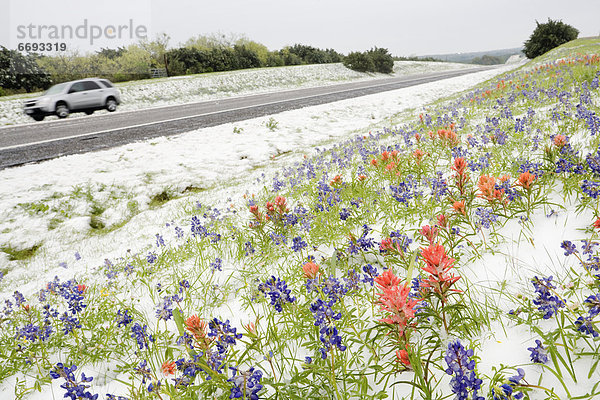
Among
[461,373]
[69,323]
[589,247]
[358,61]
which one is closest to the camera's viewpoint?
[461,373]

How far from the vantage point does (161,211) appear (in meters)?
6.42

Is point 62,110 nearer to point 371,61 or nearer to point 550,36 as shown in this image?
point 371,61

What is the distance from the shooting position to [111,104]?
21.0 m

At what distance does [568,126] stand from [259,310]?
5584mm

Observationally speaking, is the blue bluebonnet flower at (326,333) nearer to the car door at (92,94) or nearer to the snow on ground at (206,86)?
the snow on ground at (206,86)

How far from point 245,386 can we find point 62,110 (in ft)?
77.0

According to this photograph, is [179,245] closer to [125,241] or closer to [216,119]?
[125,241]

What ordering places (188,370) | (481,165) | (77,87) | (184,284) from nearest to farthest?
1. (188,370)
2. (184,284)
3. (481,165)
4. (77,87)

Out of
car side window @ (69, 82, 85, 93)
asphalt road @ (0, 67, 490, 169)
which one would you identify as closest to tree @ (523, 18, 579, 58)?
asphalt road @ (0, 67, 490, 169)

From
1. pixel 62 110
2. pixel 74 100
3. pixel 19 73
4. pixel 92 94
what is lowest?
pixel 62 110

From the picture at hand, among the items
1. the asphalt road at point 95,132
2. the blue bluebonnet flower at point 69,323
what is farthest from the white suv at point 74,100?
the blue bluebonnet flower at point 69,323

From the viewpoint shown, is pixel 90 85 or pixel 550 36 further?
pixel 550 36

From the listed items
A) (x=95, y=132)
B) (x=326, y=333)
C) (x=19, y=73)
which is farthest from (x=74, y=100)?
(x=19, y=73)

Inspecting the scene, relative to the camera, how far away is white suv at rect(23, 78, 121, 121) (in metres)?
17.6
